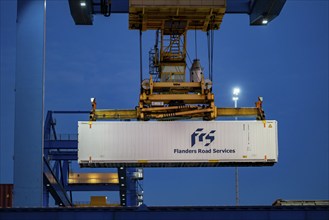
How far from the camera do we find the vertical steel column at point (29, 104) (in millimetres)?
26453

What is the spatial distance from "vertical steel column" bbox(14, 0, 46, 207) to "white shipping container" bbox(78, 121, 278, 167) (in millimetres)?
2475

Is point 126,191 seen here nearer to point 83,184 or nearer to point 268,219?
point 83,184

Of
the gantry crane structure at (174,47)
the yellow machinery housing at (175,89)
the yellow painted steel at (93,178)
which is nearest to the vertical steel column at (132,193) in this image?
the yellow painted steel at (93,178)

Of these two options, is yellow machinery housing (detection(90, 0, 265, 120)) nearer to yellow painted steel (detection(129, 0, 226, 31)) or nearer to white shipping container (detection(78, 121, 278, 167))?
yellow painted steel (detection(129, 0, 226, 31))

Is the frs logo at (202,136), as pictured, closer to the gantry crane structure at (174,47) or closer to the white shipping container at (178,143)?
the white shipping container at (178,143)

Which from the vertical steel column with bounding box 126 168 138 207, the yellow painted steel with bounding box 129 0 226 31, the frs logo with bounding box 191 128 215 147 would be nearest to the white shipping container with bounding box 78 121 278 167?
the frs logo with bounding box 191 128 215 147

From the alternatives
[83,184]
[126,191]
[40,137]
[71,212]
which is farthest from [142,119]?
[83,184]

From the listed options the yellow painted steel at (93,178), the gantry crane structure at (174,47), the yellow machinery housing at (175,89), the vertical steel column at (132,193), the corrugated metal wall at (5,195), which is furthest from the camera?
the yellow painted steel at (93,178)

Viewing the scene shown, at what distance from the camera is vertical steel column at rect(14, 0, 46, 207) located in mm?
26453

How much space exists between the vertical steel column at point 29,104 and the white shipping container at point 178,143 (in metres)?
2.48

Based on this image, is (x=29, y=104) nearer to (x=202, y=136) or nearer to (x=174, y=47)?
(x=202, y=136)

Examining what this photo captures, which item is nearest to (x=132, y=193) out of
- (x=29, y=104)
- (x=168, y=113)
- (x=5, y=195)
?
(x=5, y=195)

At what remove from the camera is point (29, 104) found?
27.4 metres

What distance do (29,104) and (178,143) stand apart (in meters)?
6.47
